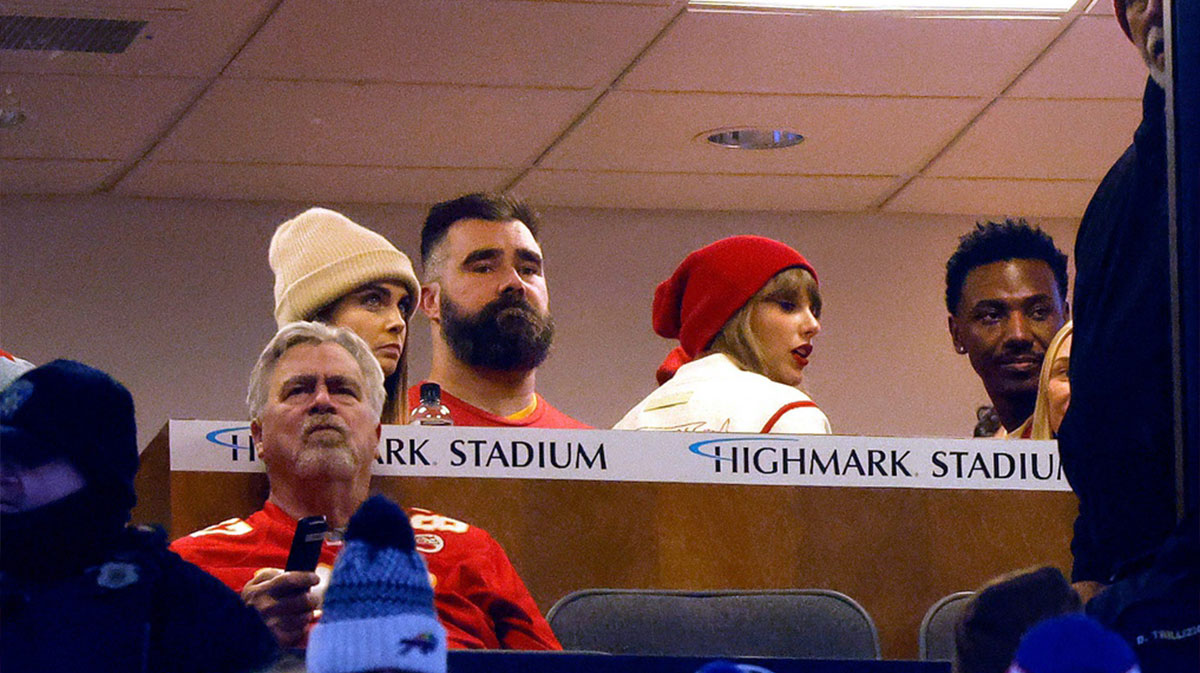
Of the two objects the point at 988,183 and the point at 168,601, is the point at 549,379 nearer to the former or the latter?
the point at 988,183

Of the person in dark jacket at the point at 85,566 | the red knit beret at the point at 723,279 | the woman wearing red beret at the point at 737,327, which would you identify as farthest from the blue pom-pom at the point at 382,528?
the red knit beret at the point at 723,279

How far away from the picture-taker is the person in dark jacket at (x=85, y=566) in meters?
1.16

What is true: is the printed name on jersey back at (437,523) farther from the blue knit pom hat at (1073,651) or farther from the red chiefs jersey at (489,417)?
the blue knit pom hat at (1073,651)

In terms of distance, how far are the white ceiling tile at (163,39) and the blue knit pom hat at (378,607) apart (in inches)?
130

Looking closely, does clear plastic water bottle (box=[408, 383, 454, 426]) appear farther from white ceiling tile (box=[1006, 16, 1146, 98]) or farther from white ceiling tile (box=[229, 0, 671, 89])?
white ceiling tile (box=[1006, 16, 1146, 98])

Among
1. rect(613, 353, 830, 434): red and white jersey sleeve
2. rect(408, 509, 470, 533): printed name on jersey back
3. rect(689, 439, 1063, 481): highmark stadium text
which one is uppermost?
rect(613, 353, 830, 434): red and white jersey sleeve

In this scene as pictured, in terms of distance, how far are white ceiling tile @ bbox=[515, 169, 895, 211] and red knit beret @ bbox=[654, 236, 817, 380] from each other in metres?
2.65

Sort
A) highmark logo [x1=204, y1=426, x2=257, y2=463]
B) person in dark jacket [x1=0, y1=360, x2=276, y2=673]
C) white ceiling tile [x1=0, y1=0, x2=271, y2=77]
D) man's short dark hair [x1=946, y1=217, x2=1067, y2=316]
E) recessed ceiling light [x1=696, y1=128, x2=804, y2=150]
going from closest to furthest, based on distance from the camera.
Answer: person in dark jacket [x1=0, y1=360, x2=276, y2=673]
highmark logo [x1=204, y1=426, x2=257, y2=463]
man's short dark hair [x1=946, y1=217, x2=1067, y2=316]
white ceiling tile [x1=0, y1=0, x2=271, y2=77]
recessed ceiling light [x1=696, y1=128, x2=804, y2=150]

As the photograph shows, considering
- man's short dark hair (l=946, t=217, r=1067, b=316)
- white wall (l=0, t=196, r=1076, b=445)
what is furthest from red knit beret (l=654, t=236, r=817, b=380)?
white wall (l=0, t=196, r=1076, b=445)

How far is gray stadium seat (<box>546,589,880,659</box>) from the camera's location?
2057mm

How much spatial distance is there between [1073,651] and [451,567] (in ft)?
4.27

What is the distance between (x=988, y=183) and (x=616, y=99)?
1449 mm

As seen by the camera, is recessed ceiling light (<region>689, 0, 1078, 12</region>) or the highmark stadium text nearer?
the highmark stadium text

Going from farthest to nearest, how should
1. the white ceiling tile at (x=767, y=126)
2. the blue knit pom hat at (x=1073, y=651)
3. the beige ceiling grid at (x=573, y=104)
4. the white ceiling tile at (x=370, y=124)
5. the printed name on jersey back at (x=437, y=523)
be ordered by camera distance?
the white ceiling tile at (x=767, y=126)
the white ceiling tile at (x=370, y=124)
the beige ceiling grid at (x=573, y=104)
the printed name on jersey back at (x=437, y=523)
the blue knit pom hat at (x=1073, y=651)
